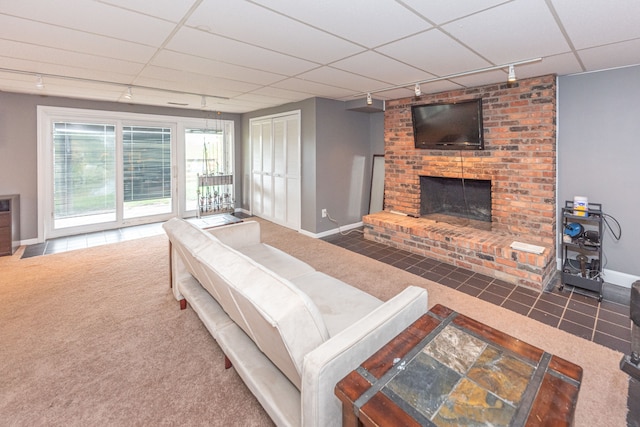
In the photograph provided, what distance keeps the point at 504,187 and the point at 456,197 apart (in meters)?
0.81

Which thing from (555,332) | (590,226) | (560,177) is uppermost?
(560,177)

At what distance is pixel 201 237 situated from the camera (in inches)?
82.0

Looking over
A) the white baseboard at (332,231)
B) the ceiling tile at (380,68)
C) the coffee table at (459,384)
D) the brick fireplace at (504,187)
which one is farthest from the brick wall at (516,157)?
the coffee table at (459,384)

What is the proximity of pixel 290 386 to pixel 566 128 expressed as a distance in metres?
3.97

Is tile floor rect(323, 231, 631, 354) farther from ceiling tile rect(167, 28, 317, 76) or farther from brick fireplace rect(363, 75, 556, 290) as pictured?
ceiling tile rect(167, 28, 317, 76)

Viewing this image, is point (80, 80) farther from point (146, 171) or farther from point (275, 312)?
point (275, 312)

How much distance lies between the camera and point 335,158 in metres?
5.33

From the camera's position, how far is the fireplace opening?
429 centimetres

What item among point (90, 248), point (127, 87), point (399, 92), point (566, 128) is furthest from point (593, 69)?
point (90, 248)

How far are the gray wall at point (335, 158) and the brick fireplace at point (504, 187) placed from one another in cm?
101

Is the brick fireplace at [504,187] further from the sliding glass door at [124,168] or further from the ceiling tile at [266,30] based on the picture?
the sliding glass door at [124,168]

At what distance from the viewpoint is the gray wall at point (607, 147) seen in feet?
10.1

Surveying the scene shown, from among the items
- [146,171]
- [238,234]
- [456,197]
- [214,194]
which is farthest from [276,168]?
[456,197]

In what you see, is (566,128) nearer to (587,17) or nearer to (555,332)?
(587,17)
